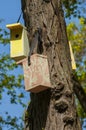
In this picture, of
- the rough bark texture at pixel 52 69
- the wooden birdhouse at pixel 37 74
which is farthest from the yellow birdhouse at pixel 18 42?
the wooden birdhouse at pixel 37 74

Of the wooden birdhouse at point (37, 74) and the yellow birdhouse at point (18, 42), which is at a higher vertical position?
the yellow birdhouse at point (18, 42)

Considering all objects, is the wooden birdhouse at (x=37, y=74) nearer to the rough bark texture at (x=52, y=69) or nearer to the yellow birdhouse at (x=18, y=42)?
the rough bark texture at (x=52, y=69)

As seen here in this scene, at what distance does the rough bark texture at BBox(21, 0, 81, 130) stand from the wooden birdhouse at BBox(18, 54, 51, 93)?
0.16 feet

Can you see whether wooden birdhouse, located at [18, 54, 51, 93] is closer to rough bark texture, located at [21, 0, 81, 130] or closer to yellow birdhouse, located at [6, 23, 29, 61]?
rough bark texture, located at [21, 0, 81, 130]

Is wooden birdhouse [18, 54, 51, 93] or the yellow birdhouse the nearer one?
wooden birdhouse [18, 54, 51, 93]

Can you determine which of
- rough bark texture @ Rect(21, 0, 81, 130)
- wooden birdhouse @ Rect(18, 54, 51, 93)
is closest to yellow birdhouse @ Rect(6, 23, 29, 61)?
rough bark texture @ Rect(21, 0, 81, 130)

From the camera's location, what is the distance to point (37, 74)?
291 centimetres

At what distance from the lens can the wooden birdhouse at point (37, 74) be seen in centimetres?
284

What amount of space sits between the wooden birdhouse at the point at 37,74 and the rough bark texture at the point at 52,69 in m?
Answer: 0.05

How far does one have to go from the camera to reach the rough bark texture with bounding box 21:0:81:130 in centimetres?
274

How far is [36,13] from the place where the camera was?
325 cm

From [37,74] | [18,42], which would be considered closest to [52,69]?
[37,74]

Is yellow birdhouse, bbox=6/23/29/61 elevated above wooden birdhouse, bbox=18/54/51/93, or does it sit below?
above

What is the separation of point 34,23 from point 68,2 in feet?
13.4
